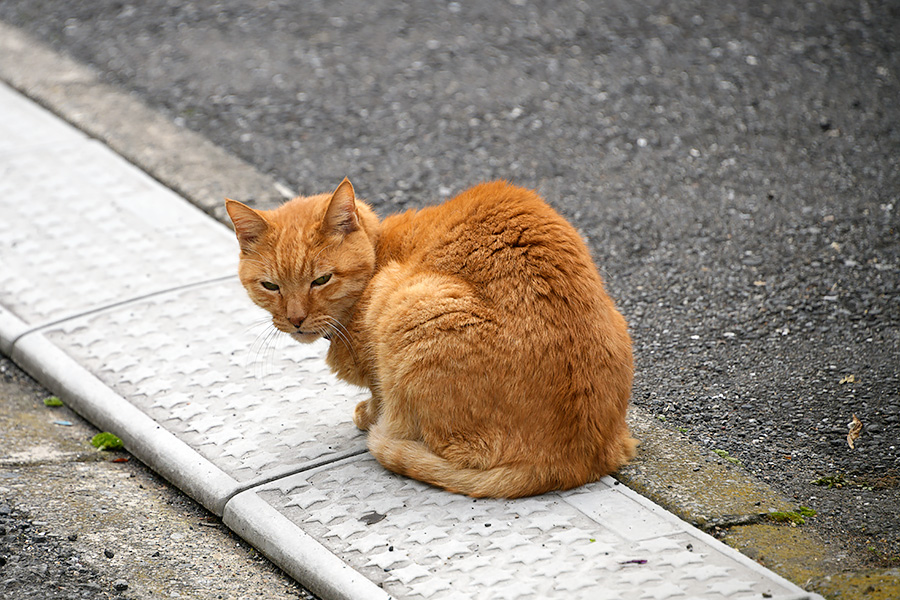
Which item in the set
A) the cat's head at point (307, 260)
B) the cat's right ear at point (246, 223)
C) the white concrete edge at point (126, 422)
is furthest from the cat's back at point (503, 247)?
the white concrete edge at point (126, 422)

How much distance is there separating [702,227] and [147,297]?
9.06 ft

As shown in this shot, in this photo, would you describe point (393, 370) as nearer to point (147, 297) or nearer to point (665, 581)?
point (665, 581)

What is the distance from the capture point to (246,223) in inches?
126

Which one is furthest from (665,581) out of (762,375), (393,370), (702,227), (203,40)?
(203,40)

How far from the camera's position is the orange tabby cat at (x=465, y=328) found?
291cm

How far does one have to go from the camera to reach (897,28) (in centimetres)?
684

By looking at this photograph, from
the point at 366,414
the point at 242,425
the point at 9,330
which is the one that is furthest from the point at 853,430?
the point at 9,330

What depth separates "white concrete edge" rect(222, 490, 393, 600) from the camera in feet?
8.93

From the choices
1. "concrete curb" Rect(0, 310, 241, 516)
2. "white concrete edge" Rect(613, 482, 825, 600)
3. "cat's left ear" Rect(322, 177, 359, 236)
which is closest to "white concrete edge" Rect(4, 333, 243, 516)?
"concrete curb" Rect(0, 310, 241, 516)

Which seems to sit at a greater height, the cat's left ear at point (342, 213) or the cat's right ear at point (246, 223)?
the cat's left ear at point (342, 213)

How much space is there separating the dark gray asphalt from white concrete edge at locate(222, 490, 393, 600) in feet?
4.63

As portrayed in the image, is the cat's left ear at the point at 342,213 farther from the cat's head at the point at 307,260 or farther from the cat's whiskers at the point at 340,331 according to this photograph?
the cat's whiskers at the point at 340,331

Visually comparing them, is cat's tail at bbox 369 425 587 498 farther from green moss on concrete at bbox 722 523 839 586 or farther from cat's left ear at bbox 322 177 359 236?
cat's left ear at bbox 322 177 359 236

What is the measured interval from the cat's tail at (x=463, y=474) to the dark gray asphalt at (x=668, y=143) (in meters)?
0.81
